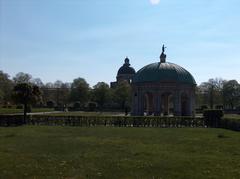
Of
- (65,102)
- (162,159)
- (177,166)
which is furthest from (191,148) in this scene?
(65,102)

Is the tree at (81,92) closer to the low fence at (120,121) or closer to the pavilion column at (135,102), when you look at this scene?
the pavilion column at (135,102)

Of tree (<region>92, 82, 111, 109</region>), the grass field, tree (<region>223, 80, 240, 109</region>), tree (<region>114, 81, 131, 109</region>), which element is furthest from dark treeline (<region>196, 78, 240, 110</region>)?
the grass field

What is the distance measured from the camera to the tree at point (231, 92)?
99.2m

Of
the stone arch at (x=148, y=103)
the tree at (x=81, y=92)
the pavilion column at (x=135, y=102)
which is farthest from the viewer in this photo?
the tree at (x=81, y=92)

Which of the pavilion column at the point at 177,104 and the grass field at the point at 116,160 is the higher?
the pavilion column at the point at 177,104

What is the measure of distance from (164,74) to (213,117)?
20872 mm

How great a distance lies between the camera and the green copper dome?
59.7 metres

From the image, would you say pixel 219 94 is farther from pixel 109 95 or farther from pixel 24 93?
pixel 24 93

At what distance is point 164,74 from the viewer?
196 ft

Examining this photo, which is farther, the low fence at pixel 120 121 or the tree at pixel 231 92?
the tree at pixel 231 92

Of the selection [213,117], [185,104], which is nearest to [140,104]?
[185,104]

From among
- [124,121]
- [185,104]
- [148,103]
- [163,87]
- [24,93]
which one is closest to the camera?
[124,121]

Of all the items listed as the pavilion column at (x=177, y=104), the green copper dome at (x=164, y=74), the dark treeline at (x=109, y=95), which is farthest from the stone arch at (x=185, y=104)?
the dark treeline at (x=109, y=95)

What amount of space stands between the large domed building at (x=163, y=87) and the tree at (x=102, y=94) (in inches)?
1698
